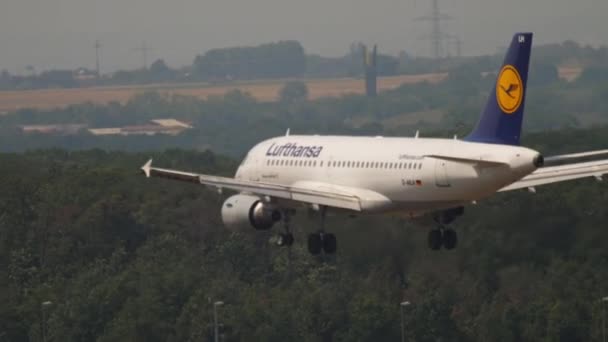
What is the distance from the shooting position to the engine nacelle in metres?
83.0

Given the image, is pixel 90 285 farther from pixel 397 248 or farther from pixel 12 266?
pixel 397 248

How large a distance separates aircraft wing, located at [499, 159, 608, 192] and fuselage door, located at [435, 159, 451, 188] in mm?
3715

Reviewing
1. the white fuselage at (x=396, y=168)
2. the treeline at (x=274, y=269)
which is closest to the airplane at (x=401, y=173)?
the white fuselage at (x=396, y=168)

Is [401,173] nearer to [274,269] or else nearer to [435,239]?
[435,239]

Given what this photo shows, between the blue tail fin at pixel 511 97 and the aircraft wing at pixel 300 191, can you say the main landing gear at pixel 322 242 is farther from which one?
the blue tail fin at pixel 511 97

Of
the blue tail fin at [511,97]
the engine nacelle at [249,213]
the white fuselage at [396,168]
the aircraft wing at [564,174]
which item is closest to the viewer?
the white fuselage at [396,168]

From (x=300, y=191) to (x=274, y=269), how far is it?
60.3 m

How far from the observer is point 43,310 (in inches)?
5143

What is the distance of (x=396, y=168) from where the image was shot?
254 feet

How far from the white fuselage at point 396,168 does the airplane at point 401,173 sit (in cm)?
4

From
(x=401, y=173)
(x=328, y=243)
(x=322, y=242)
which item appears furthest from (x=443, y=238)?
(x=322, y=242)

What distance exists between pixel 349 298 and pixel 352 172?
156 ft

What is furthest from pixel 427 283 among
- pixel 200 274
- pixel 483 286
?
pixel 200 274

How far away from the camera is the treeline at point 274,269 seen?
102 meters
